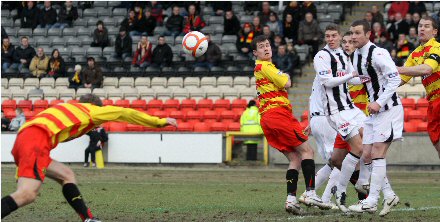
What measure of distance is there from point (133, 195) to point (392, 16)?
52.1ft

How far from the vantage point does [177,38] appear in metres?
31.7

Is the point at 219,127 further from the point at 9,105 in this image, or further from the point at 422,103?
the point at 9,105

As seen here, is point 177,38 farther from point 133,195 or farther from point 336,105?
point 336,105

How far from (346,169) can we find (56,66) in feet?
66.9

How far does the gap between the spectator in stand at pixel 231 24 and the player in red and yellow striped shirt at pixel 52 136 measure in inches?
825

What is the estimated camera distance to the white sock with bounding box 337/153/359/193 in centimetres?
1218

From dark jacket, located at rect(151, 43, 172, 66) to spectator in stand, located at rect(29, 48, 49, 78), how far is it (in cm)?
391

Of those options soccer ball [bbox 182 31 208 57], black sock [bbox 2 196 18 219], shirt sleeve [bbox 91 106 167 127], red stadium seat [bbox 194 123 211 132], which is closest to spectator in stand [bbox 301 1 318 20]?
red stadium seat [bbox 194 123 211 132]

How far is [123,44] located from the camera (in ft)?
103

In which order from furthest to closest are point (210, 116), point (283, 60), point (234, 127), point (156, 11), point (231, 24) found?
1. point (156, 11)
2. point (231, 24)
3. point (283, 60)
4. point (210, 116)
5. point (234, 127)

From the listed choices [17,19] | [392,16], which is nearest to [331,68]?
[392,16]

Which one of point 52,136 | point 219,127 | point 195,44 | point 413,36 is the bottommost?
point 219,127

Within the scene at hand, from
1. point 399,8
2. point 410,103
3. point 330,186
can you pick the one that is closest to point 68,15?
point 399,8

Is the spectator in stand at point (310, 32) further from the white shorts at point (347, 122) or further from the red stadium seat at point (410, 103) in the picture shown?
the white shorts at point (347, 122)
